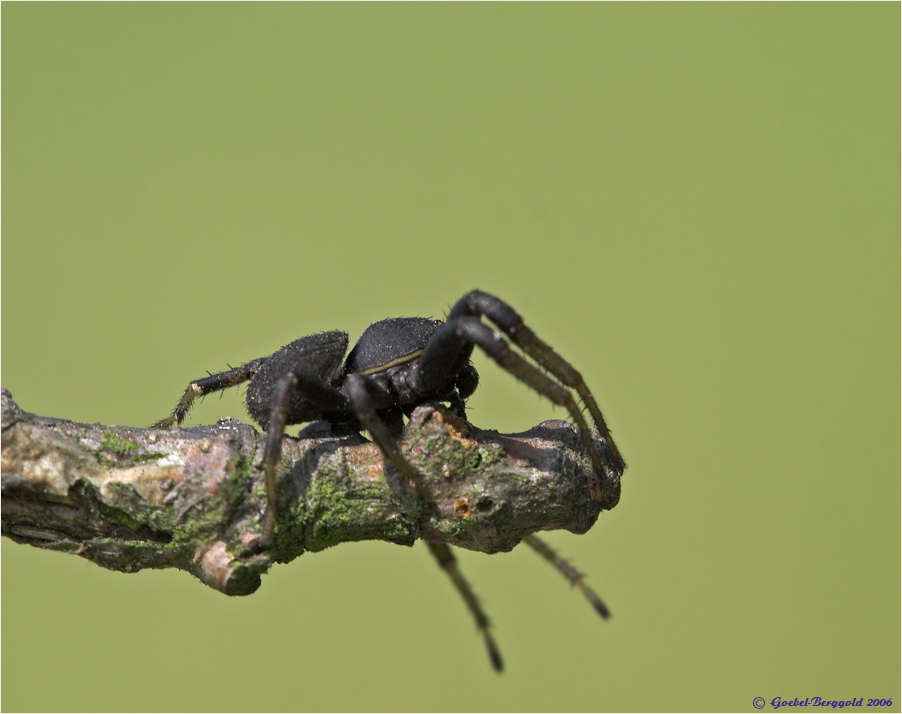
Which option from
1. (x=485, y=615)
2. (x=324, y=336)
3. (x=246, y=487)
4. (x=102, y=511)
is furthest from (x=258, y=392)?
(x=485, y=615)

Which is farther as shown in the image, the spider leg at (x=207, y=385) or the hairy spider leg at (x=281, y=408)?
the spider leg at (x=207, y=385)

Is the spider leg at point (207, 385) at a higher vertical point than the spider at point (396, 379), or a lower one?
higher

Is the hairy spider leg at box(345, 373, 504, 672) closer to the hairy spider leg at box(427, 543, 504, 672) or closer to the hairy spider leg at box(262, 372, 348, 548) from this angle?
the hairy spider leg at box(262, 372, 348, 548)

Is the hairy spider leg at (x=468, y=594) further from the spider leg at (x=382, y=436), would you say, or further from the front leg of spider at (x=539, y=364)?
the spider leg at (x=382, y=436)

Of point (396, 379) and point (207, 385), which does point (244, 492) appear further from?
point (207, 385)

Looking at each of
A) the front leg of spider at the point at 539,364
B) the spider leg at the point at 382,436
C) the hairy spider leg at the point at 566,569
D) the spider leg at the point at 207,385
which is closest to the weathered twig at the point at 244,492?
the spider leg at the point at 382,436

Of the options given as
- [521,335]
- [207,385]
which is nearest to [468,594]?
[207,385]

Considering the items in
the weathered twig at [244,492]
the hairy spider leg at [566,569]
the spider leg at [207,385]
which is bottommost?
the hairy spider leg at [566,569]
